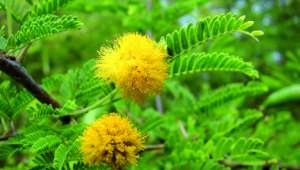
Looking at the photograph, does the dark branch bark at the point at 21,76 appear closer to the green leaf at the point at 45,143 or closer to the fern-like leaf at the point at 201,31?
the green leaf at the point at 45,143

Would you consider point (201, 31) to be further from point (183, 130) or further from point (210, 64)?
point (183, 130)

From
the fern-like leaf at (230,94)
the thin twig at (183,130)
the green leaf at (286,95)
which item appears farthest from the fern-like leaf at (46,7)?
the green leaf at (286,95)

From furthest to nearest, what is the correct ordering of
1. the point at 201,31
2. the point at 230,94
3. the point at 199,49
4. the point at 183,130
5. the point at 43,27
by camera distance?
the point at 199,49
the point at 183,130
the point at 230,94
the point at 201,31
the point at 43,27

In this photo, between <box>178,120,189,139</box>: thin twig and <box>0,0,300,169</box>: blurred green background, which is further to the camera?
<box>0,0,300,169</box>: blurred green background

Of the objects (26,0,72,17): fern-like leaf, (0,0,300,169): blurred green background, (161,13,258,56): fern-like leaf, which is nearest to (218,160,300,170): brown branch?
(0,0,300,169): blurred green background

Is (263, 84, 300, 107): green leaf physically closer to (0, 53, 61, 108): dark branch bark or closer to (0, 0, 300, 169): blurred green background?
(0, 0, 300, 169): blurred green background

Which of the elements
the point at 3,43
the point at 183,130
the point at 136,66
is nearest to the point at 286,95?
the point at 183,130
